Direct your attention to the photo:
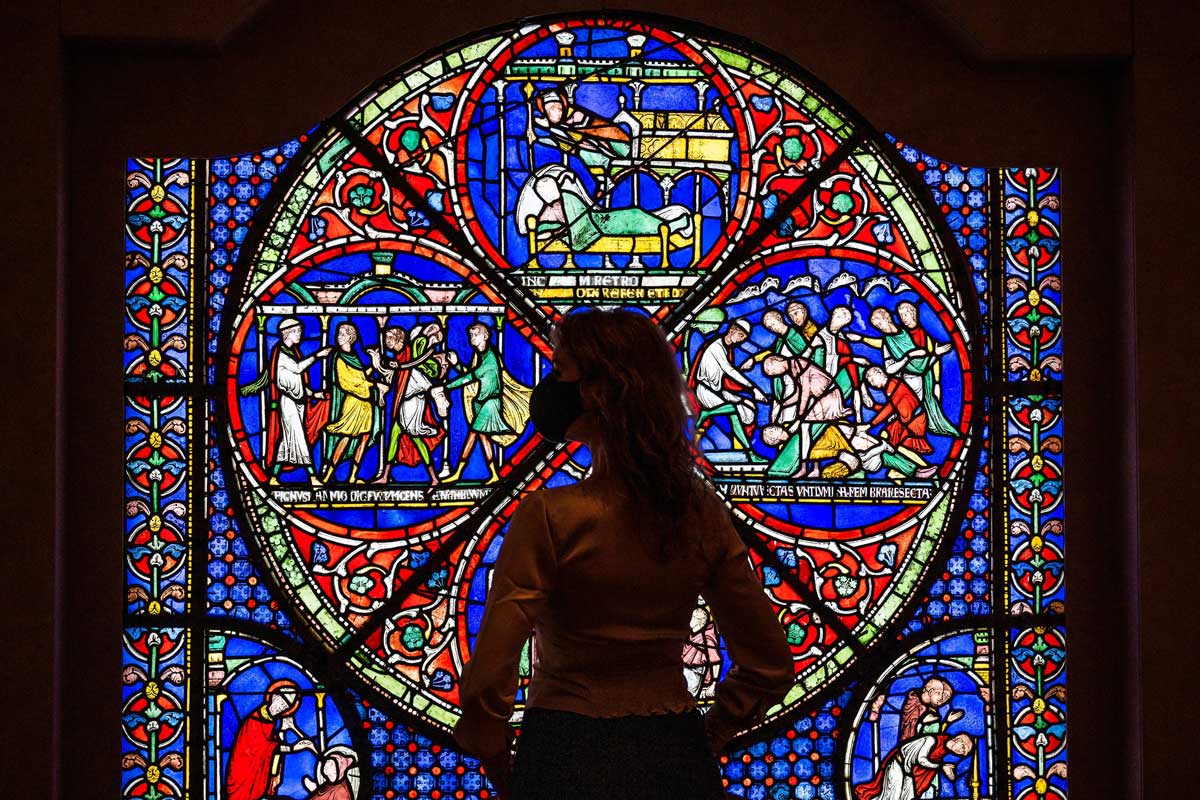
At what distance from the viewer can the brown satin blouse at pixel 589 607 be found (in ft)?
8.16

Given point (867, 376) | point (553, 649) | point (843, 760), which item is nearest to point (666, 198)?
point (867, 376)

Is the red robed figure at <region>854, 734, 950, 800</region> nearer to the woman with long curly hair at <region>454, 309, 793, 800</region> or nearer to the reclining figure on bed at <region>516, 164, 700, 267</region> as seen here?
the reclining figure on bed at <region>516, 164, 700, 267</region>

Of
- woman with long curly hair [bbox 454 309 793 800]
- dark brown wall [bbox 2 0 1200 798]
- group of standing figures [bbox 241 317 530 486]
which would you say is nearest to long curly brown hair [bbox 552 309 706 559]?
woman with long curly hair [bbox 454 309 793 800]

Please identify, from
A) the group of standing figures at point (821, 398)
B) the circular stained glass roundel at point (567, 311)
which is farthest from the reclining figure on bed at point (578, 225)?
the group of standing figures at point (821, 398)

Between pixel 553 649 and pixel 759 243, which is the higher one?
pixel 759 243

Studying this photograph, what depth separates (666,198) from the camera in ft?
13.6

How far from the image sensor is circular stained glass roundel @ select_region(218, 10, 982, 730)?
4035mm

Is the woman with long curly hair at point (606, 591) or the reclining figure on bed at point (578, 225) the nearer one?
the woman with long curly hair at point (606, 591)

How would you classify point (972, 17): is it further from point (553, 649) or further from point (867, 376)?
point (553, 649)

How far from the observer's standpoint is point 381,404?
405cm

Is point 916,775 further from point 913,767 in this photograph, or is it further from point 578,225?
point 578,225

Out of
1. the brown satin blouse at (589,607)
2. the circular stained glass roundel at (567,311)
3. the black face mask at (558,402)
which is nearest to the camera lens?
the brown satin blouse at (589,607)

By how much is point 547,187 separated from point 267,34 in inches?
33.1

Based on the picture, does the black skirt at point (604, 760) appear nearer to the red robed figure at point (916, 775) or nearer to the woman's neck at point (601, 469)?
the woman's neck at point (601, 469)
